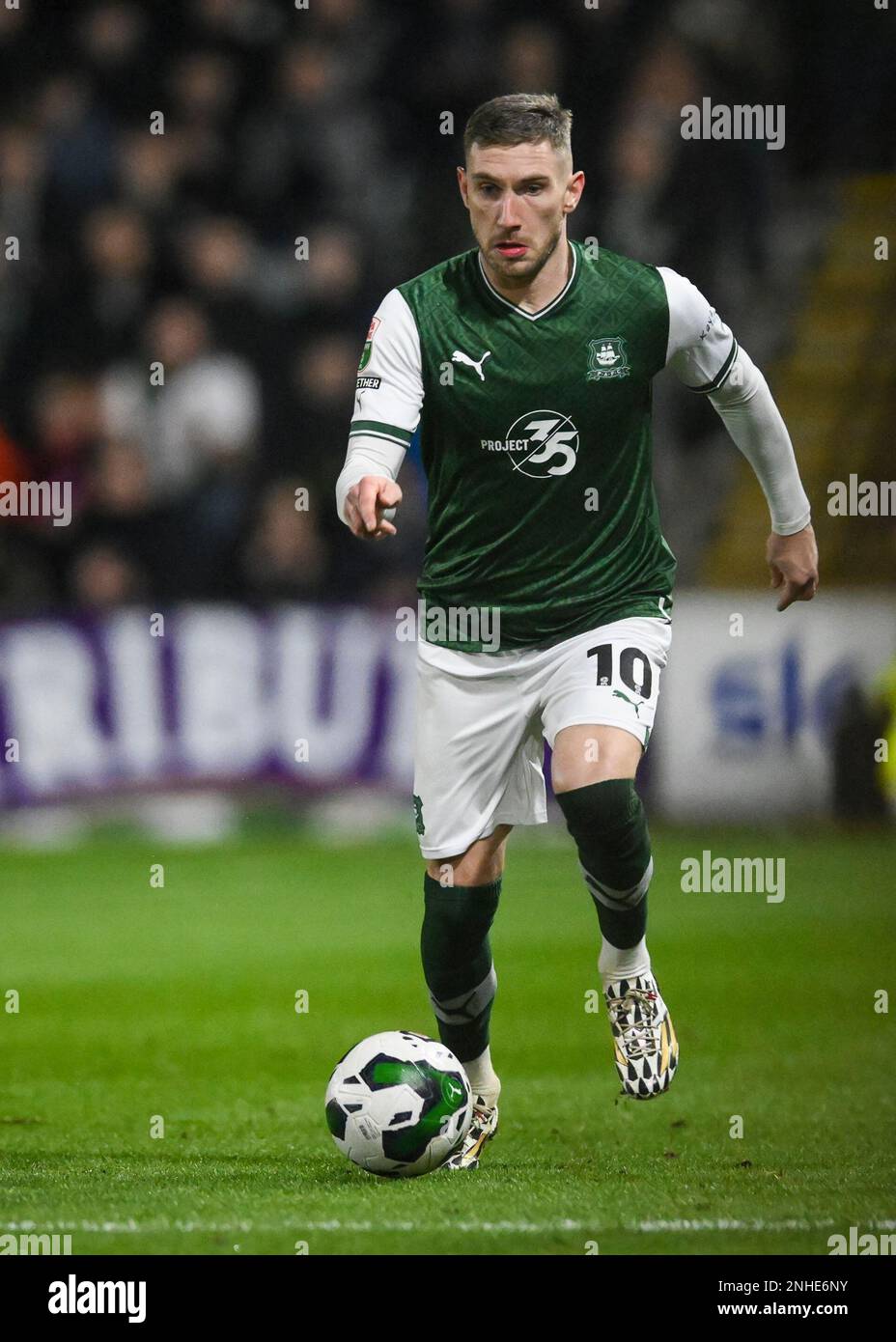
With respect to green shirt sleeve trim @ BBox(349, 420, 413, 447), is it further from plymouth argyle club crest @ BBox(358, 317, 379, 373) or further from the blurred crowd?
the blurred crowd

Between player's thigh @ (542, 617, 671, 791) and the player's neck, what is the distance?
0.89m

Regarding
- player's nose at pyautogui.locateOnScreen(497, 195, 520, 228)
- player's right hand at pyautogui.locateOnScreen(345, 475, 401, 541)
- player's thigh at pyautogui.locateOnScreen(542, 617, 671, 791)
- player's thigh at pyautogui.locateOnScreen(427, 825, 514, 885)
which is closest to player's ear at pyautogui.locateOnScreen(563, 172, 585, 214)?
player's nose at pyautogui.locateOnScreen(497, 195, 520, 228)

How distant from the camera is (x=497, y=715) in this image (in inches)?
220

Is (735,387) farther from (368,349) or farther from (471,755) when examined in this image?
(471,755)

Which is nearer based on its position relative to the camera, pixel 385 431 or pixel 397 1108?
pixel 397 1108

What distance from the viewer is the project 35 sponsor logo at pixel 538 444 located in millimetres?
5574

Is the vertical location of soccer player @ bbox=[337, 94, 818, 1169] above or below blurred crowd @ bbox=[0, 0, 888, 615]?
below

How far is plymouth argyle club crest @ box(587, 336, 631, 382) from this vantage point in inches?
220

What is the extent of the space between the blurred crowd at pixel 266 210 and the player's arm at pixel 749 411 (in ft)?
21.2

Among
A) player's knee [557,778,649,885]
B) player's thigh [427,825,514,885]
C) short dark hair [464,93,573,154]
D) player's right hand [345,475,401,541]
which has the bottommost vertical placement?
player's thigh [427,825,514,885]

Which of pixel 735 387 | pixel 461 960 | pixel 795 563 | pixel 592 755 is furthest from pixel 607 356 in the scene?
pixel 461 960

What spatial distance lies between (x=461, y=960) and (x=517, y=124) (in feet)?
7.28

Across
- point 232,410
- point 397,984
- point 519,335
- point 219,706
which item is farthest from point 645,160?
point 519,335
